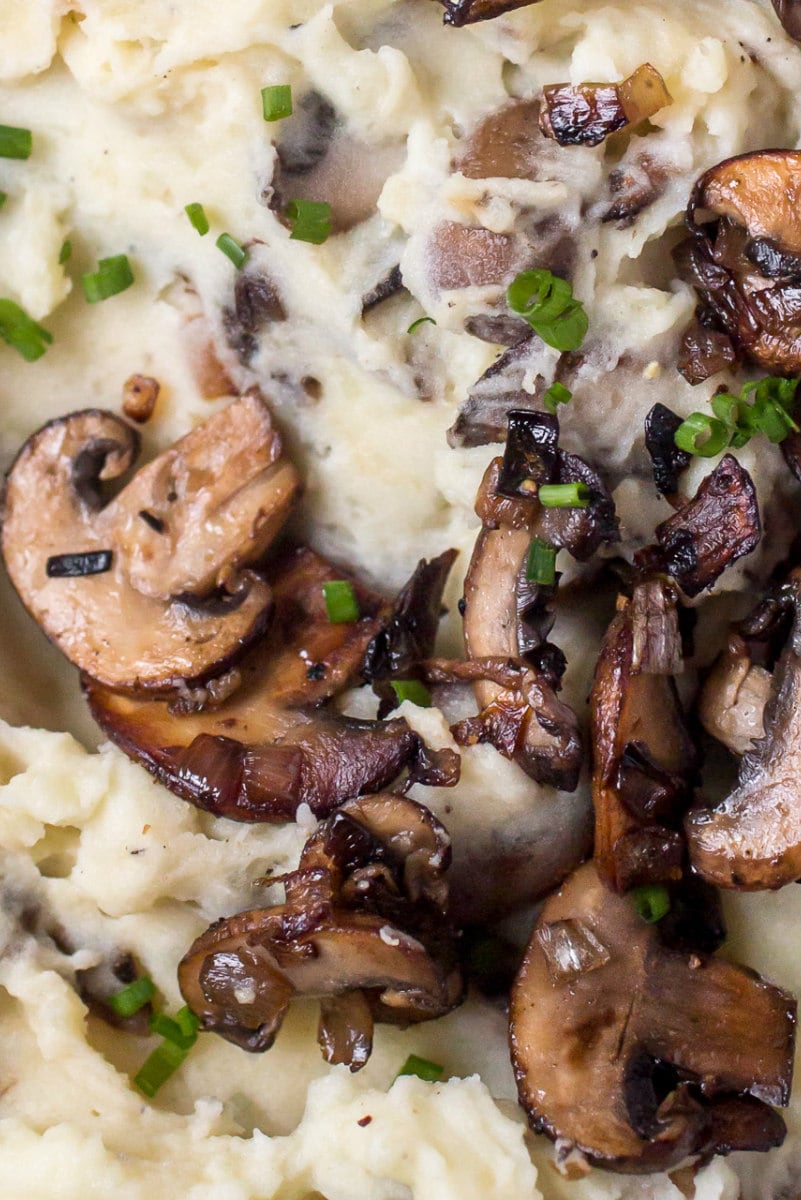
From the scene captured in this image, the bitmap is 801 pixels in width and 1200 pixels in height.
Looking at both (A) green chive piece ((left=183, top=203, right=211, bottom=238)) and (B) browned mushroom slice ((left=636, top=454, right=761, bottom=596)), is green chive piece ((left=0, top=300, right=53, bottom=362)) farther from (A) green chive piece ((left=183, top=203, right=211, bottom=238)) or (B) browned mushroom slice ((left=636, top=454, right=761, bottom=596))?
(B) browned mushroom slice ((left=636, top=454, right=761, bottom=596))

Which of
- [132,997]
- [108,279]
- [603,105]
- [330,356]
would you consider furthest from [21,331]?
[132,997]

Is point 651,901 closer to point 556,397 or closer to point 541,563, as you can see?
point 541,563

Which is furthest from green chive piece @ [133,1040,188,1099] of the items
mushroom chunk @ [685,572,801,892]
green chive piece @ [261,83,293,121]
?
green chive piece @ [261,83,293,121]

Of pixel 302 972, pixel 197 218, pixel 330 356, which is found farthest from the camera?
pixel 330 356

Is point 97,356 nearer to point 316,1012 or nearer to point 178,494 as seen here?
point 178,494

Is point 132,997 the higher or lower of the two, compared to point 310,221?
lower

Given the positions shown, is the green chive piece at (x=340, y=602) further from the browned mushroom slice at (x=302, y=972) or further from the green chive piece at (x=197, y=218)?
the green chive piece at (x=197, y=218)
